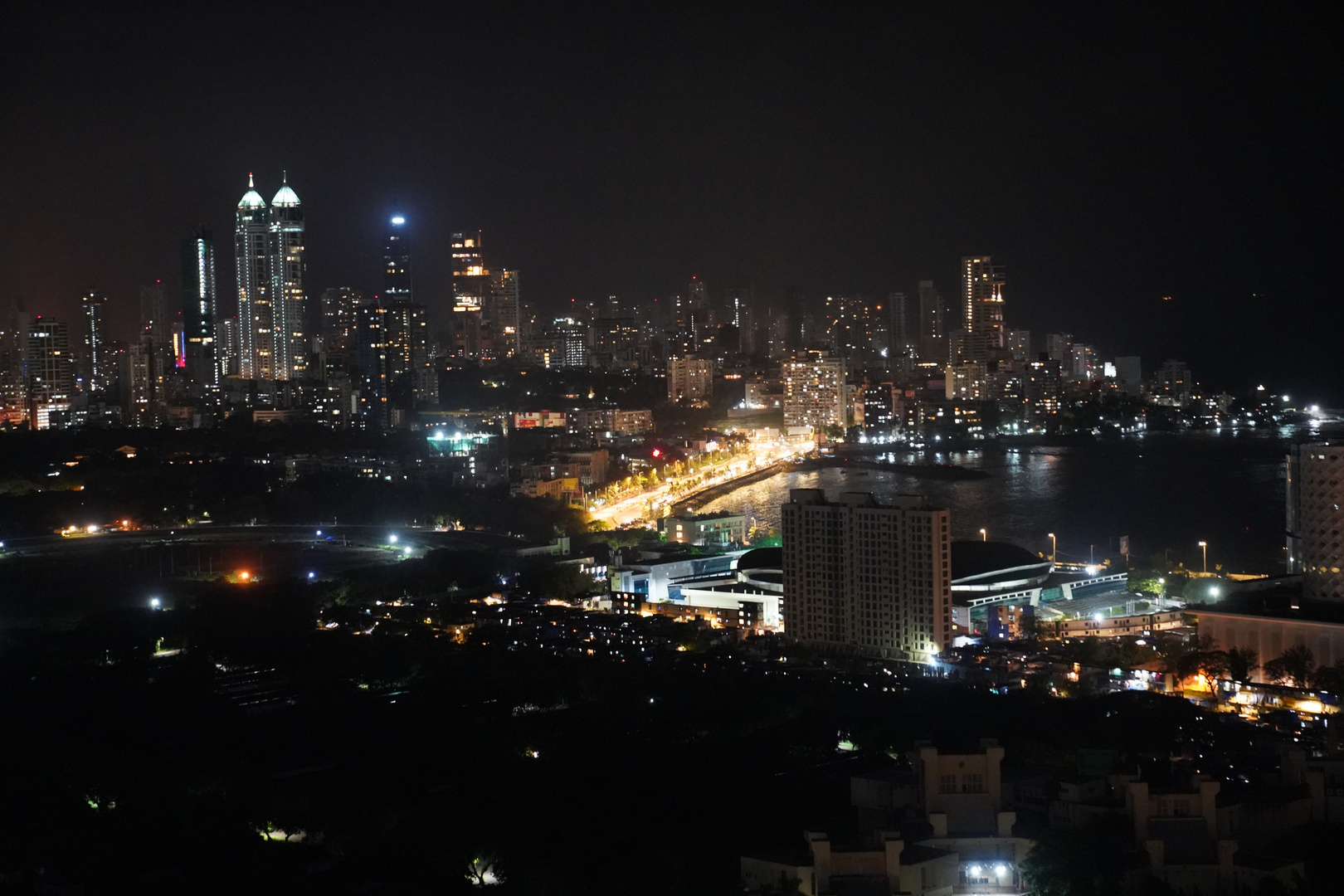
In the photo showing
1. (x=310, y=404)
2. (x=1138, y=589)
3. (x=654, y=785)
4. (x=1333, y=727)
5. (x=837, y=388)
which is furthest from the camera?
(x=837, y=388)

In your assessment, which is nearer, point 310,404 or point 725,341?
point 310,404

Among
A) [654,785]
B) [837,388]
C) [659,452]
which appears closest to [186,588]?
[654,785]

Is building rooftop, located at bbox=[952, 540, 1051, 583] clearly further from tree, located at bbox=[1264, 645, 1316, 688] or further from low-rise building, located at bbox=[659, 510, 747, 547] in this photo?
low-rise building, located at bbox=[659, 510, 747, 547]

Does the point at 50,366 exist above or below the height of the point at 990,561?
above

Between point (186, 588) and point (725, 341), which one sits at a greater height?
point (725, 341)

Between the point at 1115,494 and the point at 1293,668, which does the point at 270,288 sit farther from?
the point at 1293,668

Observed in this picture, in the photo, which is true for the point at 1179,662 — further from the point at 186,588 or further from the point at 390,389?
the point at 390,389

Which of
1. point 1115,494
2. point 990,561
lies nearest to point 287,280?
point 1115,494
